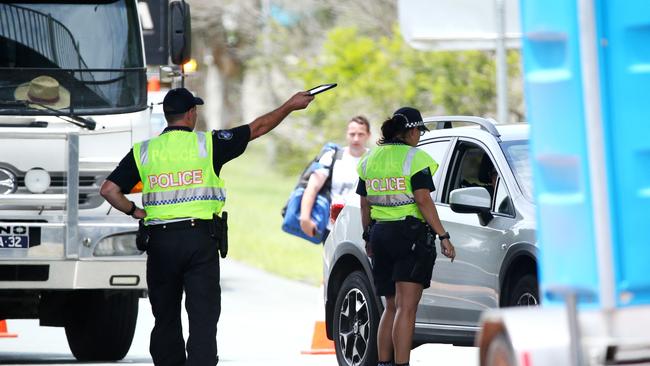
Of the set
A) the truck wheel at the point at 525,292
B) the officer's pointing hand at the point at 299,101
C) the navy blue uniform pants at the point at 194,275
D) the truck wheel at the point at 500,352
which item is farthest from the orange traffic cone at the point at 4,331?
the truck wheel at the point at 500,352

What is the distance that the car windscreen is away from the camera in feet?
32.7

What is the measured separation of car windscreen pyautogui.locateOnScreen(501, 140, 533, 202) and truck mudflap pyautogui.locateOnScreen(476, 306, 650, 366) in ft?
12.5

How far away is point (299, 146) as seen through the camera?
39250 mm

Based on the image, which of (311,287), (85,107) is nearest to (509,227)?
(85,107)

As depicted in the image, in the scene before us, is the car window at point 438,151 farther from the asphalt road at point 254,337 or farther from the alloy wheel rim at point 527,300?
the asphalt road at point 254,337

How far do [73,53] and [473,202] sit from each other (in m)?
3.59

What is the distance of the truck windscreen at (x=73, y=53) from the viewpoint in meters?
12.1

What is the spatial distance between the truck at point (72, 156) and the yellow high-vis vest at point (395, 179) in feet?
6.27

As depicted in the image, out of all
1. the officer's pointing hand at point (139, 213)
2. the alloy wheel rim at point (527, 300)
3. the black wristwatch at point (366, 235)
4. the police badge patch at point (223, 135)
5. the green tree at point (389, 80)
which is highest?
the green tree at point (389, 80)

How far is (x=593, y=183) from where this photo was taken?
19.5ft

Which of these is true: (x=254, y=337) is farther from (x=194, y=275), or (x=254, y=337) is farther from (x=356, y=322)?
(x=194, y=275)

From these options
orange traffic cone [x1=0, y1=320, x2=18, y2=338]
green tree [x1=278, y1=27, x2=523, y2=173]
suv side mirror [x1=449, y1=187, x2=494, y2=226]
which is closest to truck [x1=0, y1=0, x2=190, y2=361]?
orange traffic cone [x1=0, y1=320, x2=18, y2=338]

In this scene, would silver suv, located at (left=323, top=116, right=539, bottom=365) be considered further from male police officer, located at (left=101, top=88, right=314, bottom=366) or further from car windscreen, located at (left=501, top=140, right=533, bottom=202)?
male police officer, located at (left=101, top=88, right=314, bottom=366)

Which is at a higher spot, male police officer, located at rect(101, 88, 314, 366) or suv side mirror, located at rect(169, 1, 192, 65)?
suv side mirror, located at rect(169, 1, 192, 65)
